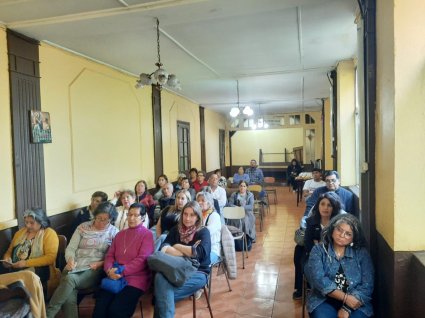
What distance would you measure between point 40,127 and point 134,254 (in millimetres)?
1708

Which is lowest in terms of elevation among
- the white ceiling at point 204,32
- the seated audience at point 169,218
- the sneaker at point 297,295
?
the sneaker at point 297,295

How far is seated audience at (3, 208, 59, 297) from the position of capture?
8.71 feet

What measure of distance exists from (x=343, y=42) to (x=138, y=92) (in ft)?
10.3

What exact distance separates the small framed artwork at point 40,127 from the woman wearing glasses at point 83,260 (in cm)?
107

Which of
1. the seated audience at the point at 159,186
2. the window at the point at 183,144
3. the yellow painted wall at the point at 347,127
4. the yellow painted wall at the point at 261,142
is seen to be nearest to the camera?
Answer: the yellow painted wall at the point at 347,127

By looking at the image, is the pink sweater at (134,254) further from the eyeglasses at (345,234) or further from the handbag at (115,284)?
the eyeglasses at (345,234)

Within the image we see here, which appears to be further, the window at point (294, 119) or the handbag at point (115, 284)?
the window at point (294, 119)

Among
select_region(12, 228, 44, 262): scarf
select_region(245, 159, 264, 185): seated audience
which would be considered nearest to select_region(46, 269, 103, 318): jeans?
select_region(12, 228, 44, 262): scarf

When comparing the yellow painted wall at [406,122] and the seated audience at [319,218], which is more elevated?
the yellow painted wall at [406,122]

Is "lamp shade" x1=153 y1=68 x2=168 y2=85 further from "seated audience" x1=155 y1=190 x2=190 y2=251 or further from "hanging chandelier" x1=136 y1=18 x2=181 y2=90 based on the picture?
"seated audience" x1=155 y1=190 x2=190 y2=251

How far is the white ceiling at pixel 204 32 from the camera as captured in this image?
Answer: 2.59 m

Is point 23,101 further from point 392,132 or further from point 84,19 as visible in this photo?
point 392,132

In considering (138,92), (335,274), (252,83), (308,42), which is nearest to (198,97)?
(252,83)

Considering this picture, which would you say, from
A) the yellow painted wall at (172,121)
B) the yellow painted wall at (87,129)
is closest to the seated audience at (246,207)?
the yellow painted wall at (87,129)
